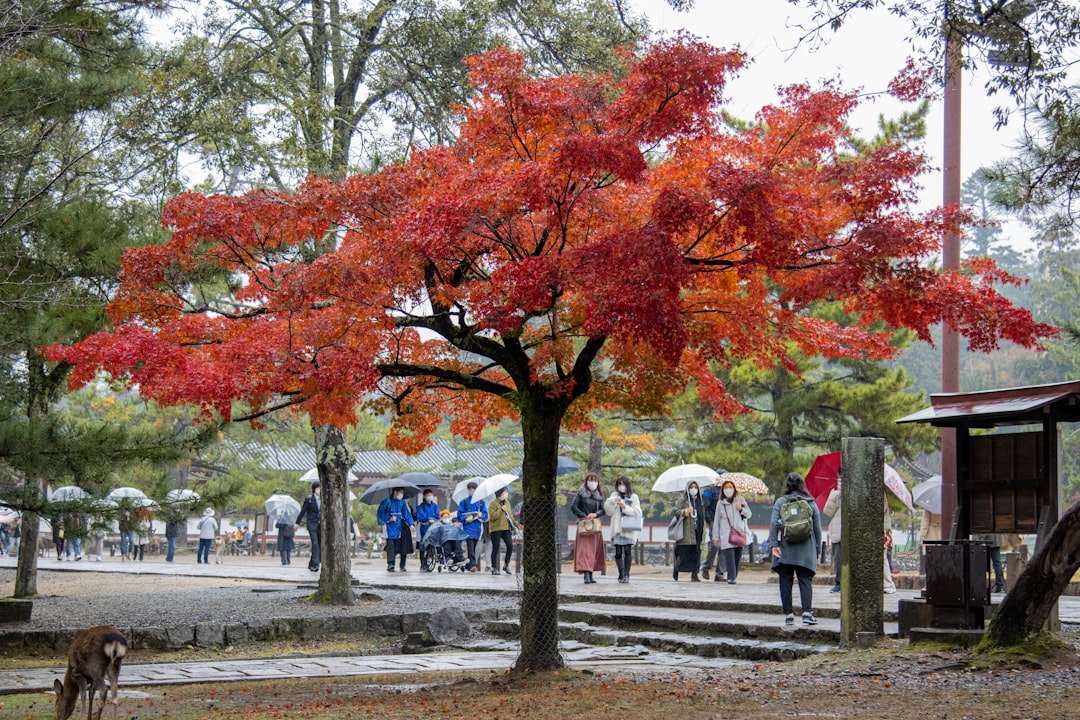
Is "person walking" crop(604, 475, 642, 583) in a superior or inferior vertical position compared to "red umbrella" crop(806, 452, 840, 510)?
inferior

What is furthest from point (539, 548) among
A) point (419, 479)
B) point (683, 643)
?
point (419, 479)

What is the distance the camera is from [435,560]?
23078 millimetres

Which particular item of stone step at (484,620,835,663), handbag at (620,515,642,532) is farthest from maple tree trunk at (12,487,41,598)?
handbag at (620,515,642,532)

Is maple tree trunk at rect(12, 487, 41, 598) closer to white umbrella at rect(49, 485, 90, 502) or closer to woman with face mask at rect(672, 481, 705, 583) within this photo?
white umbrella at rect(49, 485, 90, 502)

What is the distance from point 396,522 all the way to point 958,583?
15002 millimetres

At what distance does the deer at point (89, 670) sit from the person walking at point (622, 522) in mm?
11269

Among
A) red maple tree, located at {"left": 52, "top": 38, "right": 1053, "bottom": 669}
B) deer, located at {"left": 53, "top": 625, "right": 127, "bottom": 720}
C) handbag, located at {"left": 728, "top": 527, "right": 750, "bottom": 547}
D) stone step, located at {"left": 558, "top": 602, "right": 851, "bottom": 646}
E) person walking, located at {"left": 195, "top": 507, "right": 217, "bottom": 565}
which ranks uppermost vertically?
red maple tree, located at {"left": 52, "top": 38, "right": 1053, "bottom": 669}

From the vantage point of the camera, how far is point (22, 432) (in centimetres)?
1007

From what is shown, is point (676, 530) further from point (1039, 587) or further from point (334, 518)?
point (1039, 587)

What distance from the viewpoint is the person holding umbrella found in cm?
2172

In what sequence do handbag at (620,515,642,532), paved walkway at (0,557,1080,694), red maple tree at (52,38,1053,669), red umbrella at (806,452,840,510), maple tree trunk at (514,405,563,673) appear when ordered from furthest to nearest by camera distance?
handbag at (620,515,642,532) < red umbrella at (806,452,840,510) < paved walkway at (0,557,1080,694) < maple tree trunk at (514,405,563,673) < red maple tree at (52,38,1053,669)

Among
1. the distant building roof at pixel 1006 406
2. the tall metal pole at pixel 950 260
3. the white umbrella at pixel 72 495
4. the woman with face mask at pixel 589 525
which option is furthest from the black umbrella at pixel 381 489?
the distant building roof at pixel 1006 406

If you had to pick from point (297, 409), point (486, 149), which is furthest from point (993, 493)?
point (297, 409)

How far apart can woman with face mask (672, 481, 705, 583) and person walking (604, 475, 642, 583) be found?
0.84 meters
